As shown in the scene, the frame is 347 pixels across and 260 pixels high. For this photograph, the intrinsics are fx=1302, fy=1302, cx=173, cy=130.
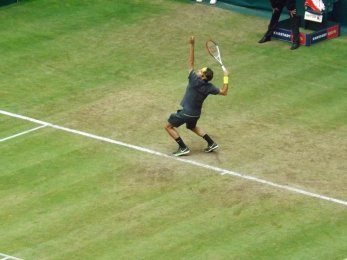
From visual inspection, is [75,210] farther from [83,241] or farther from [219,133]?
[219,133]

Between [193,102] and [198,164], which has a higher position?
[193,102]

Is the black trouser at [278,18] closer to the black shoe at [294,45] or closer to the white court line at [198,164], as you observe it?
the black shoe at [294,45]

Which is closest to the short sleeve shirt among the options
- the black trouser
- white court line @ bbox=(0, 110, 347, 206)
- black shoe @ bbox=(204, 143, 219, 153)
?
black shoe @ bbox=(204, 143, 219, 153)

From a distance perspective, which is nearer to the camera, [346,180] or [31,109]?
[346,180]

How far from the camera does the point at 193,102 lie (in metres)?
30.1

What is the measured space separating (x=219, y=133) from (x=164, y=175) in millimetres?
2939

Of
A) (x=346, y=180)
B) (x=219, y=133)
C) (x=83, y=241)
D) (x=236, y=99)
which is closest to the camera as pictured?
(x=83, y=241)

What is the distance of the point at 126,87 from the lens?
35281 mm

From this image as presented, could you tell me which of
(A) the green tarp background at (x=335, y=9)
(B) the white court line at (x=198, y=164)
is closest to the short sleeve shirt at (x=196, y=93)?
(B) the white court line at (x=198, y=164)

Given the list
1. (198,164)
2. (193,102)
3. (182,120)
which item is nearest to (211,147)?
(198,164)

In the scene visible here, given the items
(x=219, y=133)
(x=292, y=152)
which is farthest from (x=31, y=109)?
(x=292, y=152)

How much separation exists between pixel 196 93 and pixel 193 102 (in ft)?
0.74

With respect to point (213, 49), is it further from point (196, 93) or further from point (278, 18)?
point (196, 93)

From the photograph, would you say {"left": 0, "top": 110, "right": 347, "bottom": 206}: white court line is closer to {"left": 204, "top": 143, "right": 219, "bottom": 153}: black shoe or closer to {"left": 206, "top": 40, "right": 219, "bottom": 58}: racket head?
{"left": 204, "top": 143, "right": 219, "bottom": 153}: black shoe
